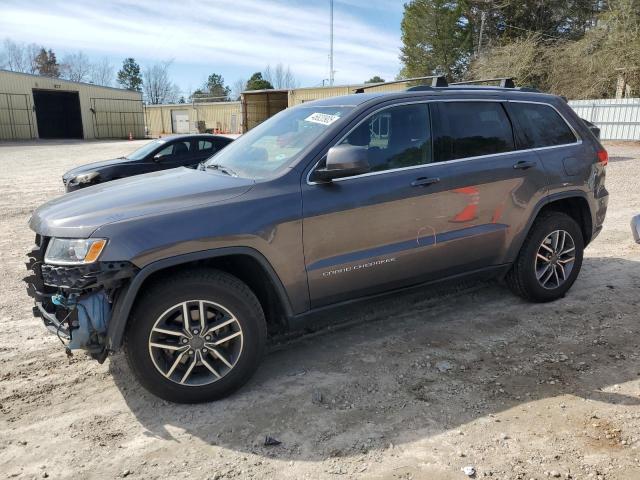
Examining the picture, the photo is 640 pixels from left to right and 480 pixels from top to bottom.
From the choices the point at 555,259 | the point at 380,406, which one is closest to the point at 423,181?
the point at 380,406

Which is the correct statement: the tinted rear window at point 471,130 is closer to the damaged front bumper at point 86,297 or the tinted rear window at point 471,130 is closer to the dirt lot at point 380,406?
the dirt lot at point 380,406

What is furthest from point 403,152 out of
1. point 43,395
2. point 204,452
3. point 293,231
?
point 43,395

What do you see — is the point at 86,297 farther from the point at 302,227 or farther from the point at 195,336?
Result: the point at 302,227

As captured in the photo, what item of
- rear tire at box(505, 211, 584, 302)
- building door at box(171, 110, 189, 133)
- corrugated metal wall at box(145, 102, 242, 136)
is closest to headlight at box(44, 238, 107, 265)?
rear tire at box(505, 211, 584, 302)

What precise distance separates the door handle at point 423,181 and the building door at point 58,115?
1785 inches

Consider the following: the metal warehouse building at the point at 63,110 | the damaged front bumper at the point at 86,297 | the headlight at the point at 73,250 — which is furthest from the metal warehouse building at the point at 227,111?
the damaged front bumper at the point at 86,297

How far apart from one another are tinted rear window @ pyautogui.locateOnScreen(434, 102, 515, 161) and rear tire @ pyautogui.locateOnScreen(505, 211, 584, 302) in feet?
2.71

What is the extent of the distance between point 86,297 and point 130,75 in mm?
95474

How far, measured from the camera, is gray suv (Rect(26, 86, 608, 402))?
9.70ft

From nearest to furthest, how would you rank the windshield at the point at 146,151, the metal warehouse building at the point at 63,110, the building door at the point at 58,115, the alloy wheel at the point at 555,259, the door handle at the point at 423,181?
the door handle at the point at 423,181
the alloy wheel at the point at 555,259
the windshield at the point at 146,151
the metal warehouse building at the point at 63,110
the building door at the point at 58,115

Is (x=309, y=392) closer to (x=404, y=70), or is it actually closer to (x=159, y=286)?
(x=159, y=286)

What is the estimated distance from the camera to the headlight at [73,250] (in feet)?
9.34

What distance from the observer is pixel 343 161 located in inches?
127

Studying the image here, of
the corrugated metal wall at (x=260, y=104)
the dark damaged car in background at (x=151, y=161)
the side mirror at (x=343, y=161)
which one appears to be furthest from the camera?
the corrugated metal wall at (x=260, y=104)
